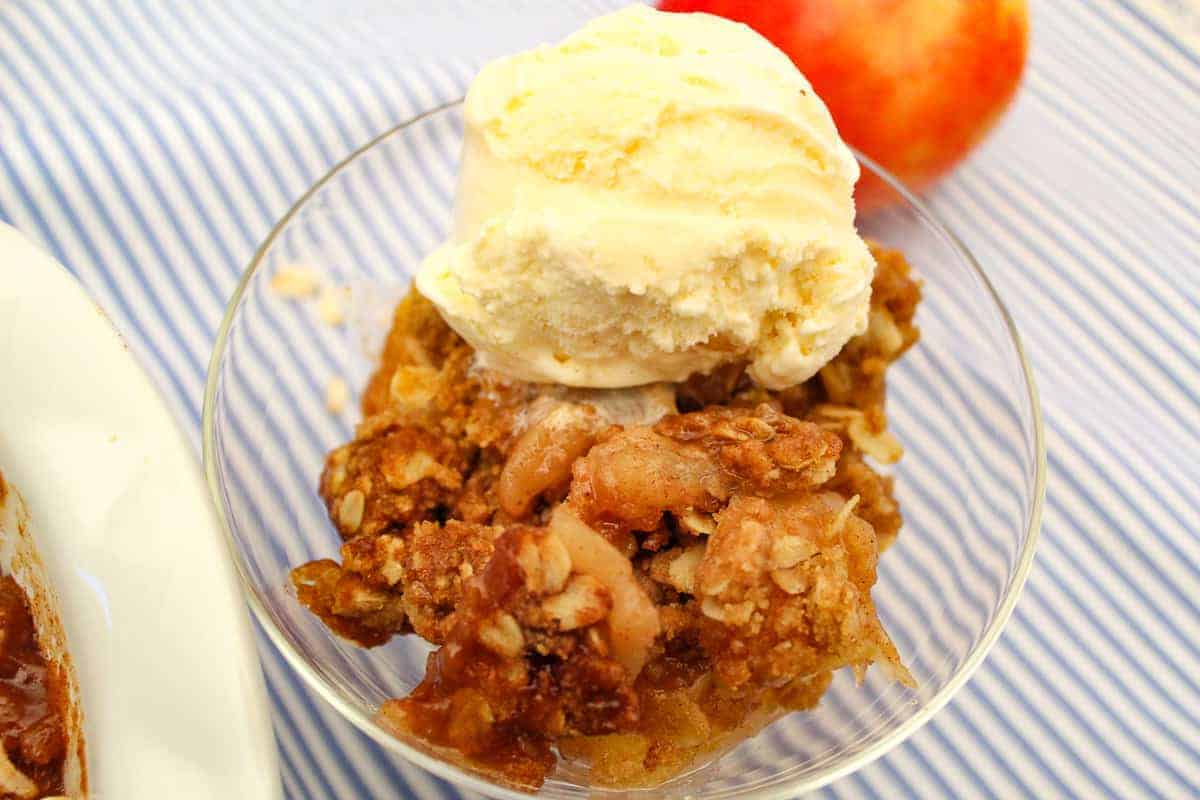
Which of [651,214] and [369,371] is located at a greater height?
[651,214]

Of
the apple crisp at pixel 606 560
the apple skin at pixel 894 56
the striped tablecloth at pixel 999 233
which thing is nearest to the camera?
the apple crisp at pixel 606 560

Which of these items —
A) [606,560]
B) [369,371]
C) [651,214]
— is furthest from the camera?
[369,371]

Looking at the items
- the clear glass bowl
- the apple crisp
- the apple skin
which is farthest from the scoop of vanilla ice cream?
the apple skin

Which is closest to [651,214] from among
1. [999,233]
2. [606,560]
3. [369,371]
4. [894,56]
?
[606,560]

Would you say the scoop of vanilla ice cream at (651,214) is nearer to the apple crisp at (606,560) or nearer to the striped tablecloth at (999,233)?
the apple crisp at (606,560)

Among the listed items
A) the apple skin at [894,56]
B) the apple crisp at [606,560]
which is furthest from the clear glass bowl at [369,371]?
the apple skin at [894,56]

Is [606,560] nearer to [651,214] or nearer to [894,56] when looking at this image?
[651,214]

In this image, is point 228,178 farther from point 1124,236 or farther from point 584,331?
point 1124,236
